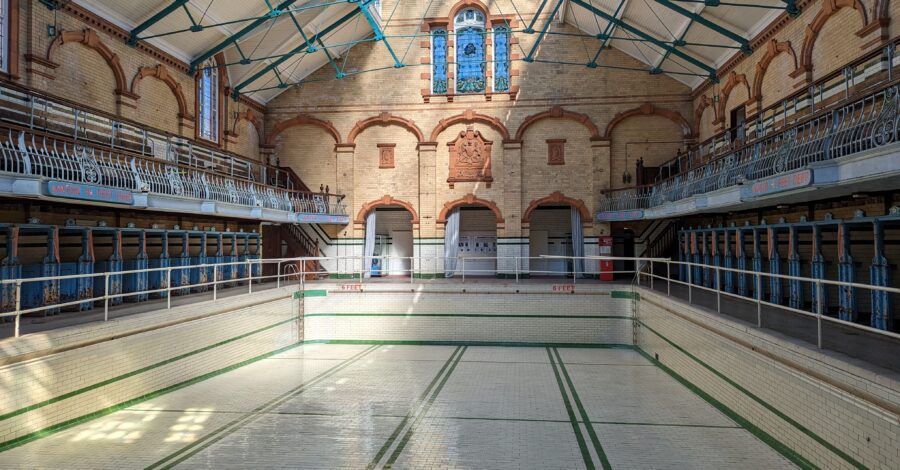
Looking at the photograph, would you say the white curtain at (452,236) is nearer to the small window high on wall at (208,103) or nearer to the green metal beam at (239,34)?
the small window high on wall at (208,103)

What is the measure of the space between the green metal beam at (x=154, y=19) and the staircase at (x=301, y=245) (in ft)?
26.2

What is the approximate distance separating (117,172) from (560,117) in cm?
1468

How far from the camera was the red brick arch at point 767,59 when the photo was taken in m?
12.8

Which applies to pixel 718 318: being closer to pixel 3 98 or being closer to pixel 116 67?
pixel 3 98

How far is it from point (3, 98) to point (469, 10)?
1516 centimetres

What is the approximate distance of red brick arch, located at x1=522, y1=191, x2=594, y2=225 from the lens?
19.4m

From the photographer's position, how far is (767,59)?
13.8m

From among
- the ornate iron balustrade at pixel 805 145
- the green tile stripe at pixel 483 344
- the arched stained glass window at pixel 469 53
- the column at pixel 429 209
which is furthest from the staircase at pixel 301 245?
the ornate iron balustrade at pixel 805 145

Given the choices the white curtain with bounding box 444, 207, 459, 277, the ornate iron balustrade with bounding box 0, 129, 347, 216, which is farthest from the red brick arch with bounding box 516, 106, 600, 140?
the ornate iron balustrade with bounding box 0, 129, 347, 216

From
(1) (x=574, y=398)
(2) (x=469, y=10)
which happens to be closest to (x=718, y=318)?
(1) (x=574, y=398)

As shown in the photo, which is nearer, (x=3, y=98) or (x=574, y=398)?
(x=574, y=398)

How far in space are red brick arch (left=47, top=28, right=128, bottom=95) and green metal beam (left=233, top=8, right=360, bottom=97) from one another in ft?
16.9

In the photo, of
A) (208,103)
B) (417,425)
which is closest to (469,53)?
(208,103)

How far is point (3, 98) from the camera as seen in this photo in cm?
1001
